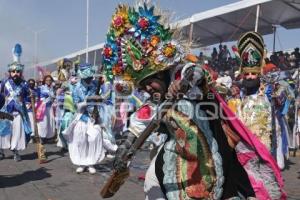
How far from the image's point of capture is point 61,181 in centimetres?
799

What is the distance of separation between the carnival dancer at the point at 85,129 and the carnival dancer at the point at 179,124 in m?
5.28

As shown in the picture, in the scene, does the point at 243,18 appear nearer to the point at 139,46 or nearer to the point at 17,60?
the point at 17,60

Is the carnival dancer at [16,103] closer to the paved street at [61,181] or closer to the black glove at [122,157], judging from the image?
the paved street at [61,181]

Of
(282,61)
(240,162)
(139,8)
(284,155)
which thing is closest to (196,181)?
(240,162)

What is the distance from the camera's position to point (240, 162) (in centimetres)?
355

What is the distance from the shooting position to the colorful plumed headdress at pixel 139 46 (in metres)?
3.53

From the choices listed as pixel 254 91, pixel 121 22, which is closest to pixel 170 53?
pixel 121 22

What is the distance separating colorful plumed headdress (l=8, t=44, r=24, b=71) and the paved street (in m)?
1.94

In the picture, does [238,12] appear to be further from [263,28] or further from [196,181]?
[196,181]

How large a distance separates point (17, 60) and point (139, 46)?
7906 mm

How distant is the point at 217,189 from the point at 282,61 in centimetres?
1096

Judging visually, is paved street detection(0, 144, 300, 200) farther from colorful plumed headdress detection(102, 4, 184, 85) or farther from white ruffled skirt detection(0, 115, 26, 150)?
colorful plumed headdress detection(102, 4, 184, 85)

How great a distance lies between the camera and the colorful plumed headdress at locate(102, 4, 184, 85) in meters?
3.53

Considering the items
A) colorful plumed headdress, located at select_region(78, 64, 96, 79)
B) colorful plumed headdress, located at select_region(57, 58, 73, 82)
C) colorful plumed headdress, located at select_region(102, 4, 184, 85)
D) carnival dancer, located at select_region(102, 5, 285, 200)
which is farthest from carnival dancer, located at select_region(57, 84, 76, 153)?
carnival dancer, located at select_region(102, 5, 285, 200)
